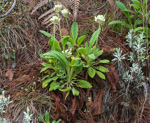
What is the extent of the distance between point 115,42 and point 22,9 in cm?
157

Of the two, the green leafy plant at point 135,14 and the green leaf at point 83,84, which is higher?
the green leafy plant at point 135,14

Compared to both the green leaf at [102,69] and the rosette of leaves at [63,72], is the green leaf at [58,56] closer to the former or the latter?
the rosette of leaves at [63,72]

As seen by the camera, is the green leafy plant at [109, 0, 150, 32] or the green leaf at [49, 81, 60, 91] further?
the green leafy plant at [109, 0, 150, 32]

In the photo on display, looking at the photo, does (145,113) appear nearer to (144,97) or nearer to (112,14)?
(144,97)

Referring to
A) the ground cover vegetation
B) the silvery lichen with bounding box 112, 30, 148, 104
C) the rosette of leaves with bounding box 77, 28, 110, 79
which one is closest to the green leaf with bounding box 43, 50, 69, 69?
the ground cover vegetation

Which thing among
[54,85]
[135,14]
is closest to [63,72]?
[54,85]

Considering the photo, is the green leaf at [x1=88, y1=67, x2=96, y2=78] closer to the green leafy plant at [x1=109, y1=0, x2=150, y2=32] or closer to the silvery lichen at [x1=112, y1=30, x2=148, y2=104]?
the silvery lichen at [x1=112, y1=30, x2=148, y2=104]

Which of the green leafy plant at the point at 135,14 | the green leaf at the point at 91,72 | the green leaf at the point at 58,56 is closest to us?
the green leaf at the point at 58,56

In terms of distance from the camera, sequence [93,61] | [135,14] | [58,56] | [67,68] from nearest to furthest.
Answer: [58,56]
[67,68]
[93,61]
[135,14]

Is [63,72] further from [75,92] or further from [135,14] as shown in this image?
[135,14]

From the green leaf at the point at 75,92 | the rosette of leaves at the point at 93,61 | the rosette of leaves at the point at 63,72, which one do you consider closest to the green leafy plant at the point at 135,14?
the rosette of leaves at the point at 93,61

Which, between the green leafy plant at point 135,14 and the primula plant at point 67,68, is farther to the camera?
the green leafy plant at point 135,14

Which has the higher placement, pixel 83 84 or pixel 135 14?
pixel 135 14

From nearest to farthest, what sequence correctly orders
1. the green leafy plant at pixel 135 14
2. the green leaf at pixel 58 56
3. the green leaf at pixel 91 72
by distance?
the green leaf at pixel 58 56, the green leaf at pixel 91 72, the green leafy plant at pixel 135 14
